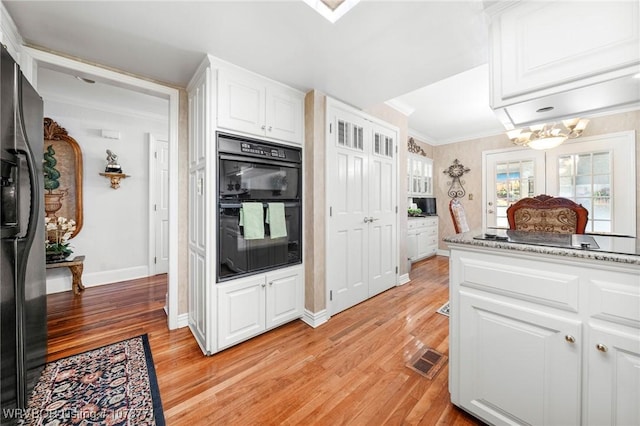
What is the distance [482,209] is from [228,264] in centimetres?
504

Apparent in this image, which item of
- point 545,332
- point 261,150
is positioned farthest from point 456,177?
point 545,332

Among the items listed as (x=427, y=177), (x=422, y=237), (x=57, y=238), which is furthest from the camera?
(x=427, y=177)

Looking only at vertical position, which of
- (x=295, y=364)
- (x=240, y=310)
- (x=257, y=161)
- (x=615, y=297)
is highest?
(x=257, y=161)

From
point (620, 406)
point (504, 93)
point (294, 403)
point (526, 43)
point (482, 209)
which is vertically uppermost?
point (526, 43)

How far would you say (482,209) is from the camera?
494cm

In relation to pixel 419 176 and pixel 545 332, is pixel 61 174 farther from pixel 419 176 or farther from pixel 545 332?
pixel 419 176

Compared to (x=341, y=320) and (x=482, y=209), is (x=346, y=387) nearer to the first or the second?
(x=341, y=320)

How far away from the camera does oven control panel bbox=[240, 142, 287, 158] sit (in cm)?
200

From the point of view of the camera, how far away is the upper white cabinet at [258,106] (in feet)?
6.26

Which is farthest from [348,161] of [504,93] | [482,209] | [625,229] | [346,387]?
[625,229]

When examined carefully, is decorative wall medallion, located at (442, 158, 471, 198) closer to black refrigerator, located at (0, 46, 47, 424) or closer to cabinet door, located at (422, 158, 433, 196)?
cabinet door, located at (422, 158, 433, 196)

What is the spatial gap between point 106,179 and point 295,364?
3.65 metres

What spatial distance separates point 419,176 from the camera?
17.1 ft

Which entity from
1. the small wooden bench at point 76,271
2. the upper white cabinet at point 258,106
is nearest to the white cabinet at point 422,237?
the upper white cabinet at point 258,106
